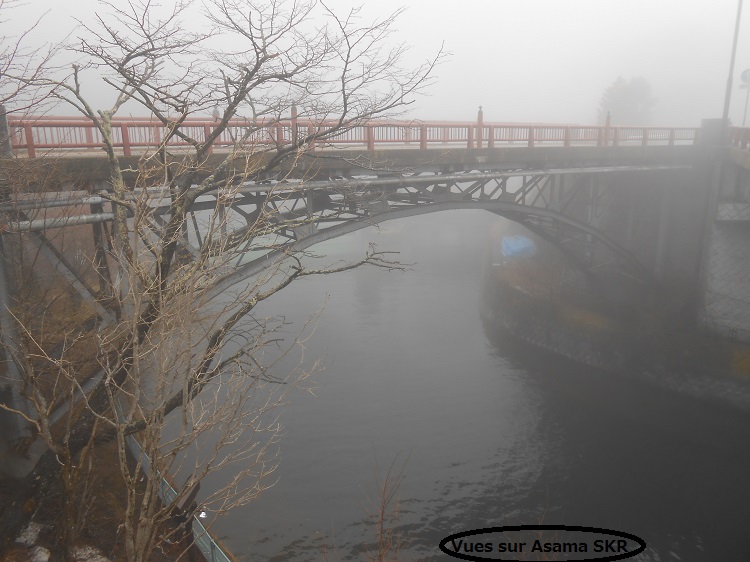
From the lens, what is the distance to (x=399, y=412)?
642 inches

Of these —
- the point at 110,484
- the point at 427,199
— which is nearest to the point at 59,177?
the point at 110,484

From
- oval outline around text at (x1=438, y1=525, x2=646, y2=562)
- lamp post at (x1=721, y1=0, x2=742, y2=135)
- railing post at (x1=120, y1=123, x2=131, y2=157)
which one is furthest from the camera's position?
lamp post at (x1=721, y1=0, x2=742, y2=135)

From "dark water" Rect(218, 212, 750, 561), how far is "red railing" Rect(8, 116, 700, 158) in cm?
762

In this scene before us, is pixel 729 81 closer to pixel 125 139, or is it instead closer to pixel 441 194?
pixel 441 194

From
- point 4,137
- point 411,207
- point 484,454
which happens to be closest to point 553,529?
point 484,454

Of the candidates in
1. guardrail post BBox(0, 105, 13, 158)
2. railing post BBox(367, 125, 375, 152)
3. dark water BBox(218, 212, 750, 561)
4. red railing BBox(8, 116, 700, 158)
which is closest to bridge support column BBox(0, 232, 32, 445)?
guardrail post BBox(0, 105, 13, 158)

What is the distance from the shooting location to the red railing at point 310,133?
857 centimetres

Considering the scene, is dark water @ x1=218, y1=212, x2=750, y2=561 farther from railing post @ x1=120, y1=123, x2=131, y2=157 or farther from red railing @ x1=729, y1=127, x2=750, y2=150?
red railing @ x1=729, y1=127, x2=750, y2=150

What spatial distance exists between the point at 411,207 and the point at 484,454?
6.70 m

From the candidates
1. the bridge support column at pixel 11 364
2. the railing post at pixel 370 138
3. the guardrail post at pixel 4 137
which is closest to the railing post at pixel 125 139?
the guardrail post at pixel 4 137

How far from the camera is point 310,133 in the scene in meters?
9.77

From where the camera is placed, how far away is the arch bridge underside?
388 inches

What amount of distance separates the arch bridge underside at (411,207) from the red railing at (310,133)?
853 millimetres

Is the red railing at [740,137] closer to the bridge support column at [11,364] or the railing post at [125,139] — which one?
the railing post at [125,139]
